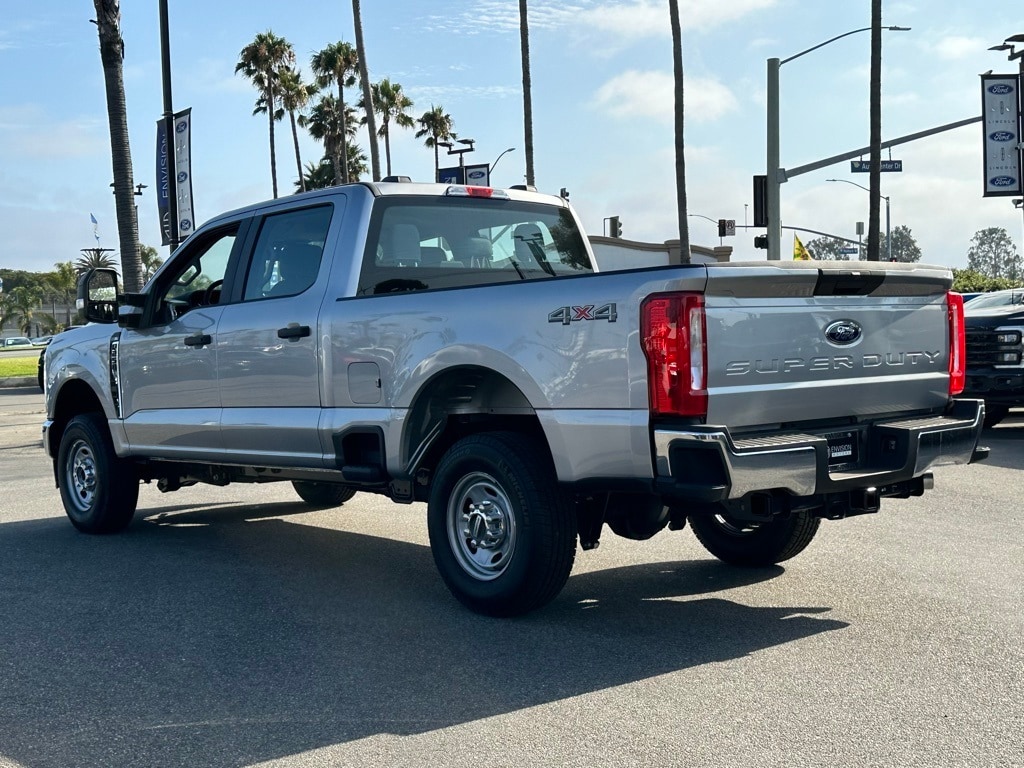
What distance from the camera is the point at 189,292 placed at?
7961 millimetres

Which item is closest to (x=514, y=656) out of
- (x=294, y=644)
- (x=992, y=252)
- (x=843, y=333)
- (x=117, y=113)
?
(x=294, y=644)

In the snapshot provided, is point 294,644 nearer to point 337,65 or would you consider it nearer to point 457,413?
point 457,413

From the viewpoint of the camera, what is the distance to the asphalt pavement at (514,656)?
13.4ft

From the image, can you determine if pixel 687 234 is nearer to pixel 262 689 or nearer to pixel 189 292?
pixel 189 292

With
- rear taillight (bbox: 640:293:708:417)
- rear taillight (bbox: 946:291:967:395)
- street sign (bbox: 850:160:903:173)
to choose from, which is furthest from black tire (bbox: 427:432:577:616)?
street sign (bbox: 850:160:903:173)

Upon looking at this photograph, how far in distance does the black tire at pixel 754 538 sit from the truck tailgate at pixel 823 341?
1059mm

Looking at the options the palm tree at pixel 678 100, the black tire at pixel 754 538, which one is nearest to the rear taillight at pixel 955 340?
the black tire at pixel 754 538

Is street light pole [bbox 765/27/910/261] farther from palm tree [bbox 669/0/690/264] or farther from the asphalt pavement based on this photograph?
the asphalt pavement

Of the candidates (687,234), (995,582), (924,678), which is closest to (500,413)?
(924,678)

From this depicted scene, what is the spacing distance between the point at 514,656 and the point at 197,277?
393cm

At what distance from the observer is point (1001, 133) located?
108 ft

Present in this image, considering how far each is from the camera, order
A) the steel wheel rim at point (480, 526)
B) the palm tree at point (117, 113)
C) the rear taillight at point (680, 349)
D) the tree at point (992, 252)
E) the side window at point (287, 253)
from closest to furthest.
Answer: the rear taillight at point (680, 349) < the steel wheel rim at point (480, 526) < the side window at point (287, 253) < the palm tree at point (117, 113) < the tree at point (992, 252)

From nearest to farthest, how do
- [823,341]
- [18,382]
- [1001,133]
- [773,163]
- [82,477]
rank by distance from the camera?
1. [823,341]
2. [82,477]
3. [773,163]
4. [1001,133]
5. [18,382]

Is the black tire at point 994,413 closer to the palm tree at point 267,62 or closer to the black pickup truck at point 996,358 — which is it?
the black pickup truck at point 996,358
